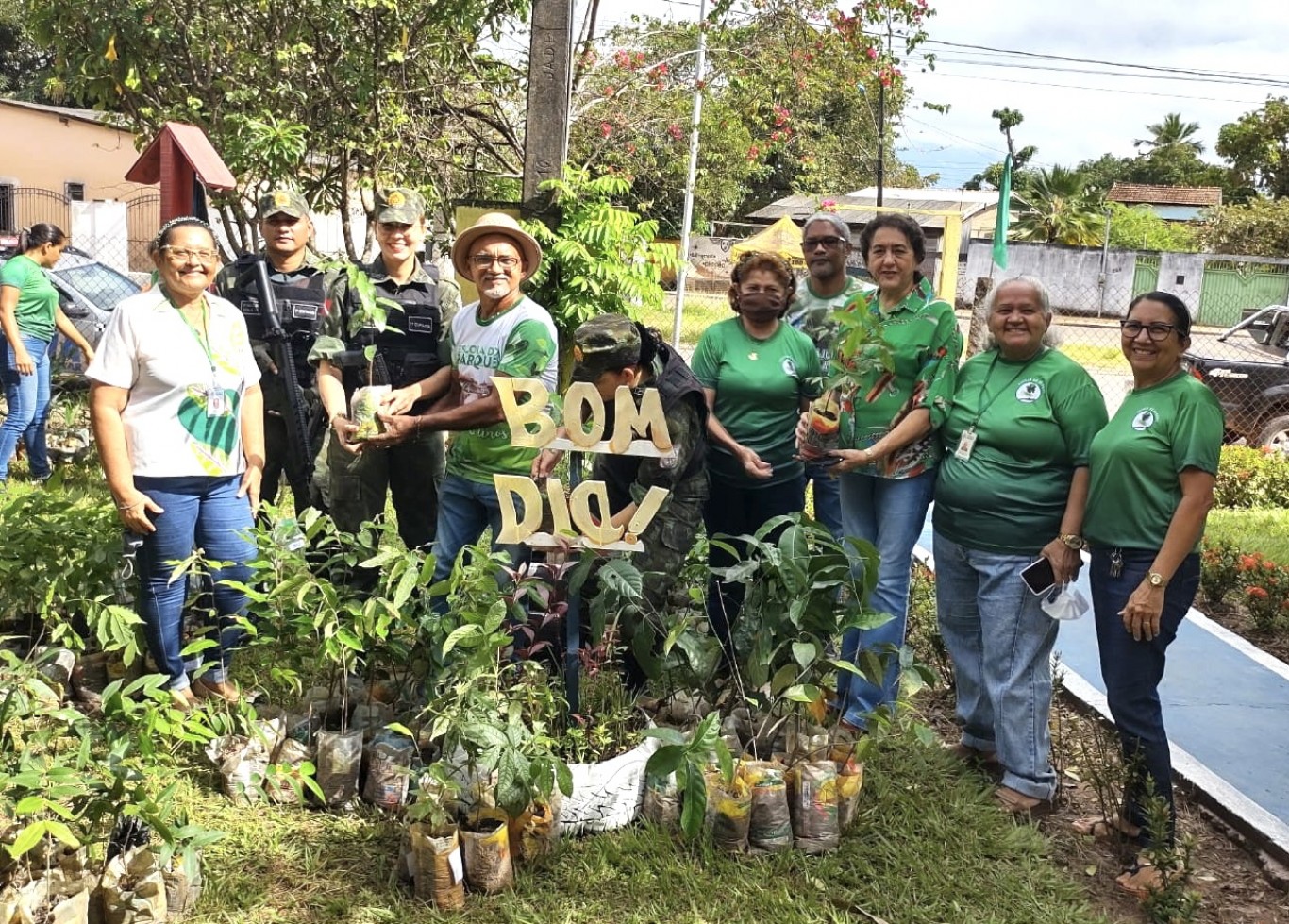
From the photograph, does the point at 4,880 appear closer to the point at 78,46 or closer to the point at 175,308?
the point at 175,308

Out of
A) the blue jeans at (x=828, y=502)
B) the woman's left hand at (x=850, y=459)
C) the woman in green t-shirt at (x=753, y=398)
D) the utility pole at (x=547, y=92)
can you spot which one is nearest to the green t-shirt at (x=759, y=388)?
the woman in green t-shirt at (x=753, y=398)

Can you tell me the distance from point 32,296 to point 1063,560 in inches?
250

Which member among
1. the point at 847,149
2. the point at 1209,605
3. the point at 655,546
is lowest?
the point at 1209,605

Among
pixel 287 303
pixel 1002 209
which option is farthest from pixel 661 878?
pixel 1002 209

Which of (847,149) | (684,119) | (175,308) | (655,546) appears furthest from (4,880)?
(847,149)

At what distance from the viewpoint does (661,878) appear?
286 centimetres

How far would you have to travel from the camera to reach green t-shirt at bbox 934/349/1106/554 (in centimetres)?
309

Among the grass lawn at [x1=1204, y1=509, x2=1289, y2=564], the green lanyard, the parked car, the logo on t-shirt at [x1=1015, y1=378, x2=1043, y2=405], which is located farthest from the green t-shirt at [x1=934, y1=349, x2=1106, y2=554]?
the parked car

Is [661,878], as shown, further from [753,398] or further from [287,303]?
[287,303]

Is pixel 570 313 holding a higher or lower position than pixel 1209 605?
higher

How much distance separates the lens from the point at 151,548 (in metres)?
3.40

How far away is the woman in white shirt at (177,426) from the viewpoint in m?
3.24

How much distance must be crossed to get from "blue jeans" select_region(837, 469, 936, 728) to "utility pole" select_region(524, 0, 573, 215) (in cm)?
238

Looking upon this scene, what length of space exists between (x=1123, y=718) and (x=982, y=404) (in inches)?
38.3
